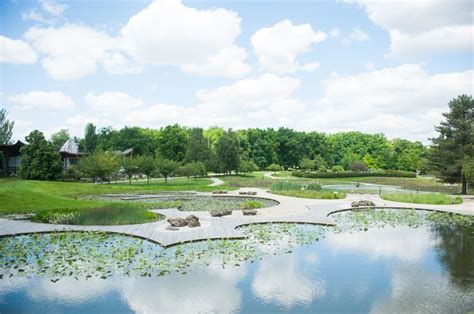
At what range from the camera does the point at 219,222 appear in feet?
50.8

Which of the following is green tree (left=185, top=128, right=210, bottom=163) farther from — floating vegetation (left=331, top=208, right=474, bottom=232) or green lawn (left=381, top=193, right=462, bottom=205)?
floating vegetation (left=331, top=208, right=474, bottom=232)

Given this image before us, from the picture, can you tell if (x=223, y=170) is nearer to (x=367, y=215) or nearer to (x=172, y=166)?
(x=172, y=166)

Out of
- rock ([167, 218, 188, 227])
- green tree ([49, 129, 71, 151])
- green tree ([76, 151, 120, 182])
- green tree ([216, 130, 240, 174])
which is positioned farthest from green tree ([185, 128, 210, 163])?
green tree ([49, 129, 71, 151])

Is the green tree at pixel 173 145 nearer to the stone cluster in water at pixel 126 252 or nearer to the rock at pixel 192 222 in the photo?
the rock at pixel 192 222

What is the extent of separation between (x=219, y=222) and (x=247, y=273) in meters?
6.24

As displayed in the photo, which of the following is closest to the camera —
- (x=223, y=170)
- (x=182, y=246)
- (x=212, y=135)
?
(x=182, y=246)

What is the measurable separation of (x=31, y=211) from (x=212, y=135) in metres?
64.2

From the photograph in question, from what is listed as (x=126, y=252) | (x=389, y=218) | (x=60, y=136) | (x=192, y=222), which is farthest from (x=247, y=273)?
(x=60, y=136)

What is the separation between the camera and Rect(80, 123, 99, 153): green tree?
2785 inches

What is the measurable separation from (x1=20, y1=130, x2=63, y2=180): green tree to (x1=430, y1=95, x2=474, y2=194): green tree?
110 ft

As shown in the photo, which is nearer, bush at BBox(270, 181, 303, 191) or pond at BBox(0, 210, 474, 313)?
pond at BBox(0, 210, 474, 313)

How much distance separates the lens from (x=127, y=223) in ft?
49.3

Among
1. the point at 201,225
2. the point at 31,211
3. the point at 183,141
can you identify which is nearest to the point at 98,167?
the point at 31,211

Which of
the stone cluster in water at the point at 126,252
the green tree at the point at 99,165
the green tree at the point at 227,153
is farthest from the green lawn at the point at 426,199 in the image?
the green tree at the point at 227,153
